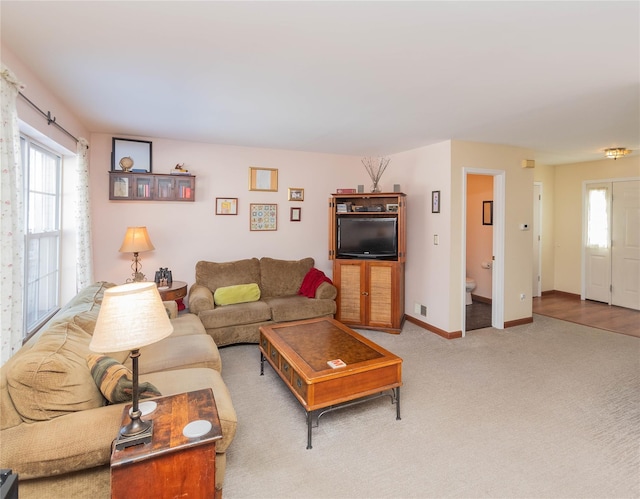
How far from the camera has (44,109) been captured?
2641 millimetres

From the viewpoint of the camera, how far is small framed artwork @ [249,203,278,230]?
4.91m

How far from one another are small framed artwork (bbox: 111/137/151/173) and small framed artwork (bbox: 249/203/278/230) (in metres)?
1.40

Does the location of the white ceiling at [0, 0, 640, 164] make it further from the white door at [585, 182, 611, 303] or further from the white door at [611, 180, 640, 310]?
the white door at [585, 182, 611, 303]

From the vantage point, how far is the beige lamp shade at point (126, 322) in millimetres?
1370

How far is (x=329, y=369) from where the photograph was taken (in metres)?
2.38

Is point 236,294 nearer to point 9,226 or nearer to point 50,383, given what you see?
point 9,226

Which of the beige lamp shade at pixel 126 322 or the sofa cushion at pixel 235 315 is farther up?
the beige lamp shade at pixel 126 322

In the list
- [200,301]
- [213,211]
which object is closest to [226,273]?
[200,301]

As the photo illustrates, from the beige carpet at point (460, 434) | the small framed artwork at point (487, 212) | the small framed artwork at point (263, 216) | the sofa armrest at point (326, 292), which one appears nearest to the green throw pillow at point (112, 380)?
the beige carpet at point (460, 434)

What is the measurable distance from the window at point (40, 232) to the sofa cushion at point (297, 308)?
2192 mm

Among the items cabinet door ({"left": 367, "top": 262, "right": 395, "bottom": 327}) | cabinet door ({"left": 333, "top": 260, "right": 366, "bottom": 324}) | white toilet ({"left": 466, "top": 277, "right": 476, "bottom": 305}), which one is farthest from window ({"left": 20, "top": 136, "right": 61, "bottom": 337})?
white toilet ({"left": 466, "top": 277, "right": 476, "bottom": 305})

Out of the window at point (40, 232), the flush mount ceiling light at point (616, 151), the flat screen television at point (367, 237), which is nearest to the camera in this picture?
the window at point (40, 232)

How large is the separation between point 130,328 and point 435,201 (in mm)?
3919

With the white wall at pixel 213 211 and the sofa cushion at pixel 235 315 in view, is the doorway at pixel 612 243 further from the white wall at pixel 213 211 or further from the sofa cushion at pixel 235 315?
the sofa cushion at pixel 235 315
